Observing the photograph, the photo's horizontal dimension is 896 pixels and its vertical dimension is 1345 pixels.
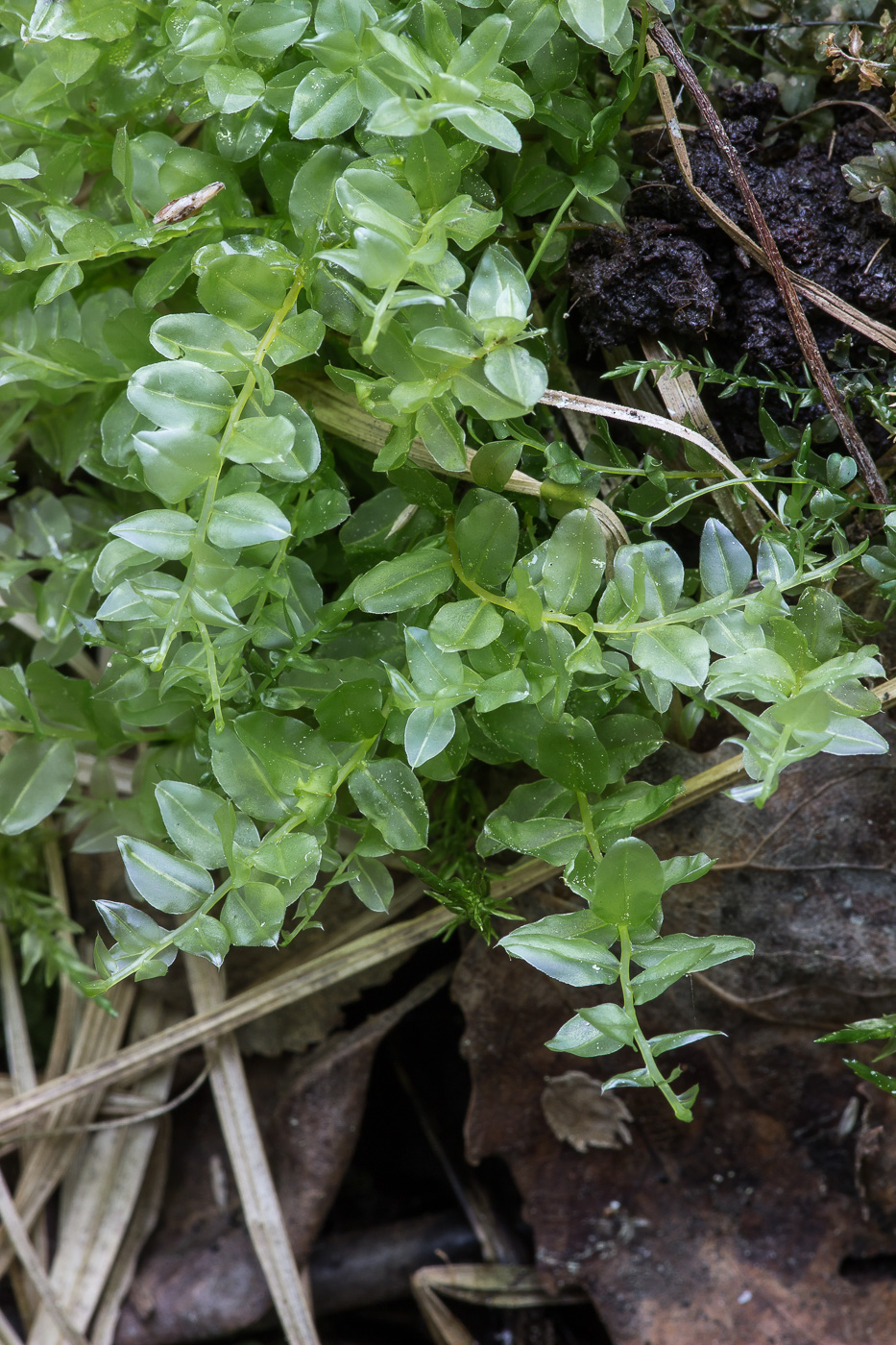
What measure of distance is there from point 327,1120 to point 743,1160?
2.61 ft

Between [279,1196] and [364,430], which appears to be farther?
[279,1196]

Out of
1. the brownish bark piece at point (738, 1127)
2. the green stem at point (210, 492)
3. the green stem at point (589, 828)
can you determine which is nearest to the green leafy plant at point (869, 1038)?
the brownish bark piece at point (738, 1127)

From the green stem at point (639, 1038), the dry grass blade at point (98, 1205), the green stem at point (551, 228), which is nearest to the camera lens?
the green stem at point (639, 1038)

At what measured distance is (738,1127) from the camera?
1779mm

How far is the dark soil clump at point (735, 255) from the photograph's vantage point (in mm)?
1377

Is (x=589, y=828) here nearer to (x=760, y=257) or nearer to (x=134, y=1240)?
(x=760, y=257)

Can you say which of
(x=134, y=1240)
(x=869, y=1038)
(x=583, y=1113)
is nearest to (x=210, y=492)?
(x=869, y=1038)

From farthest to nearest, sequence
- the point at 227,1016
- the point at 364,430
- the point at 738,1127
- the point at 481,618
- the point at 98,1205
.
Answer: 1. the point at 98,1205
2. the point at 227,1016
3. the point at 738,1127
4. the point at 364,430
5. the point at 481,618

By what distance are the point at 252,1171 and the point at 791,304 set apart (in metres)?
1.83

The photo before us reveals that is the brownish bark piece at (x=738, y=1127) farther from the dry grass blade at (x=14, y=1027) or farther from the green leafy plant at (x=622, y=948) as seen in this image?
the dry grass blade at (x=14, y=1027)

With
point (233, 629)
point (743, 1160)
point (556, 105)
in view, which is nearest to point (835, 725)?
point (233, 629)

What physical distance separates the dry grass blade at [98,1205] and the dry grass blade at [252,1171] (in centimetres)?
16

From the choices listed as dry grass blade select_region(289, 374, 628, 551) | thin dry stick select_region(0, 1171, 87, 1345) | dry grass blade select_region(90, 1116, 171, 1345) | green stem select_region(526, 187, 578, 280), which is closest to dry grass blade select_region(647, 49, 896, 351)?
green stem select_region(526, 187, 578, 280)

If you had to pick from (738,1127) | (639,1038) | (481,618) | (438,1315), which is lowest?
(438,1315)
